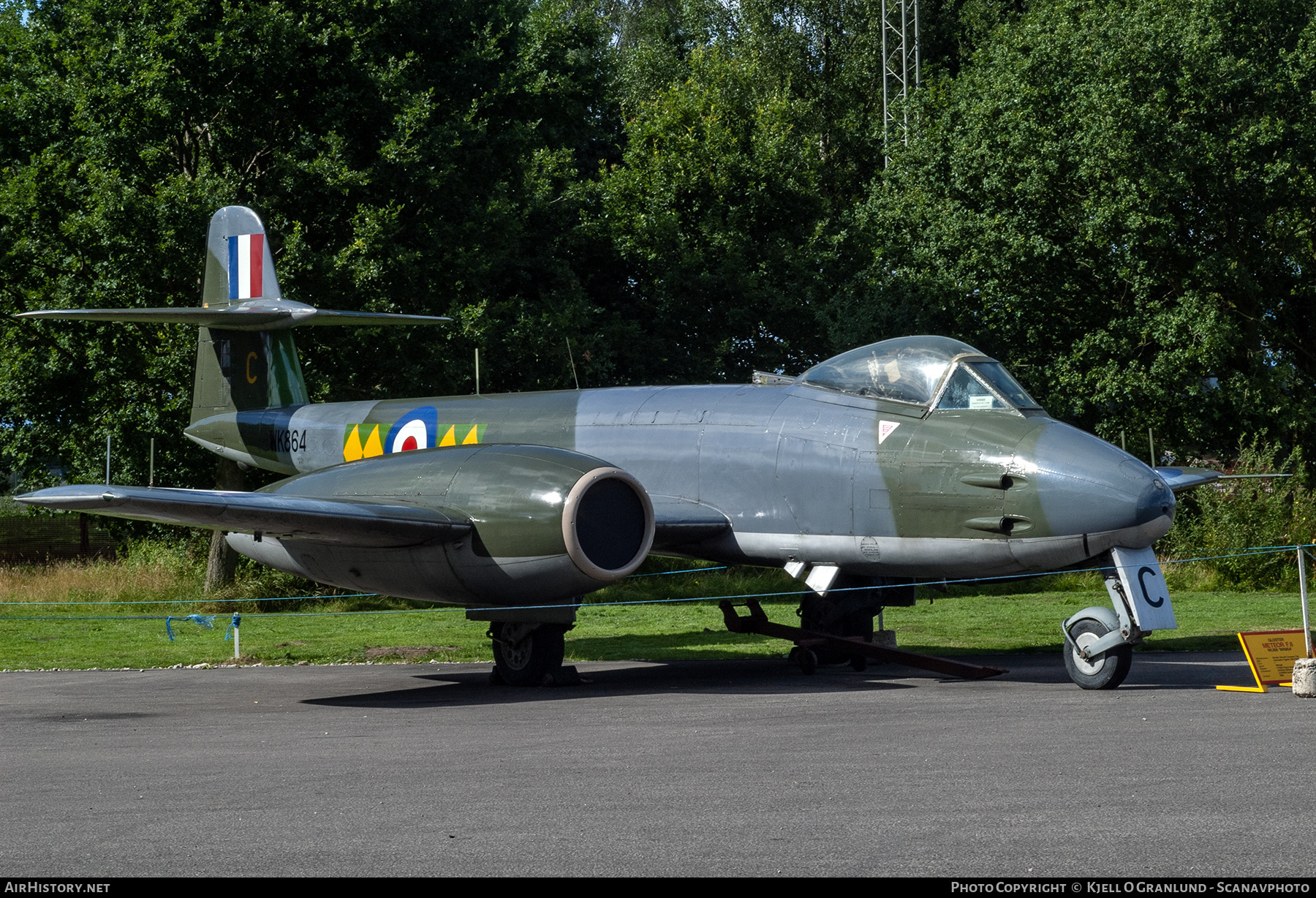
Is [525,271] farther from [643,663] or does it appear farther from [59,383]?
[643,663]

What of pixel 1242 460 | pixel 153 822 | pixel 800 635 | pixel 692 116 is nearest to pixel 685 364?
pixel 692 116

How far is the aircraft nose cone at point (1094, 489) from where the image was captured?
33.0ft

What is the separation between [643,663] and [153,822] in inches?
354

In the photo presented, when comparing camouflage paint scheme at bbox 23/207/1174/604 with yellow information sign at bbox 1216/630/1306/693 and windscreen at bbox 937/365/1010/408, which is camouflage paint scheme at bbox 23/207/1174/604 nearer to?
windscreen at bbox 937/365/1010/408

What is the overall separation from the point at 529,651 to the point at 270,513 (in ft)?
9.75

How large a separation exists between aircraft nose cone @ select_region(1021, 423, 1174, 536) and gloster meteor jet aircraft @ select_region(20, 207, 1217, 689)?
0.01m

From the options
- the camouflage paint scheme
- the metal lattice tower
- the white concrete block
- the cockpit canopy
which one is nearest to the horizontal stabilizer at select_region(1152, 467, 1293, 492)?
the cockpit canopy

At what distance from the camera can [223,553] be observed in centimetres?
2308

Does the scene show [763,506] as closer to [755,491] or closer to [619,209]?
[755,491]

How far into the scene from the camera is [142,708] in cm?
1083

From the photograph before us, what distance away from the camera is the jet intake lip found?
10.7 m

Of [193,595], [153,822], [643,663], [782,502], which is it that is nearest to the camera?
[153,822]

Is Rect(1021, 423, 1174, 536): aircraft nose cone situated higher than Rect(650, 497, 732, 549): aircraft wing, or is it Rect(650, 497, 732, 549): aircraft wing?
Rect(1021, 423, 1174, 536): aircraft nose cone

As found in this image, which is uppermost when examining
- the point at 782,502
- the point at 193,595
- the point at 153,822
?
the point at 782,502
